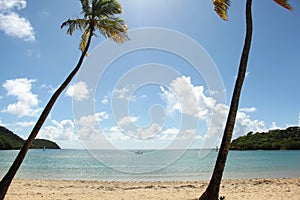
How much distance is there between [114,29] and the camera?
Answer: 1089 centimetres

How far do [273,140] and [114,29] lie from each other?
137 metres

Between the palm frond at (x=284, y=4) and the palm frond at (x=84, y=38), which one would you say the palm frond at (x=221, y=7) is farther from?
the palm frond at (x=84, y=38)

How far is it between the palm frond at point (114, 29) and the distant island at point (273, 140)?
433 feet

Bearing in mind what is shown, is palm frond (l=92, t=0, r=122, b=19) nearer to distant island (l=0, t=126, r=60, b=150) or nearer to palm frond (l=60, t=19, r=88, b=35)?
palm frond (l=60, t=19, r=88, b=35)

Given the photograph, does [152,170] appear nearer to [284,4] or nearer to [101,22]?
[101,22]

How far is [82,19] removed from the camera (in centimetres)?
1092

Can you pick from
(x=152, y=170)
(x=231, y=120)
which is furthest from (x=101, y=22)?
(x=152, y=170)

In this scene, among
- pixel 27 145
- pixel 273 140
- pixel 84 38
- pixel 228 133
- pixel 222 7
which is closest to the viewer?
pixel 228 133

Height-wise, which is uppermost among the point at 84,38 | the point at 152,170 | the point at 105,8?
the point at 105,8

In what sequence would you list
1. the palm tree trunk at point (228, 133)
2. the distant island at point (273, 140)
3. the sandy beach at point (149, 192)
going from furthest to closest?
the distant island at point (273, 140) < the sandy beach at point (149, 192) < the palm tree trunk at point (228, 133)

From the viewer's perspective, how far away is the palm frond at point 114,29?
10820mm

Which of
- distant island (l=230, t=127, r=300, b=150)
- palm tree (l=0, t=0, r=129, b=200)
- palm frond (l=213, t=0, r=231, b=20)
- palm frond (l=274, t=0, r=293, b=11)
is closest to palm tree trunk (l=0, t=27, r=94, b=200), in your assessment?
palm tree (l=0, t=0, r=129, b=200)

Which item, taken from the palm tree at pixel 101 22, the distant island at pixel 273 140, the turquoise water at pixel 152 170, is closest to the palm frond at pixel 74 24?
the palm tree at pixel 101 22

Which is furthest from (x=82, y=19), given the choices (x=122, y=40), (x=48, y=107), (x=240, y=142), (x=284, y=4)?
(x=240, y=142)
